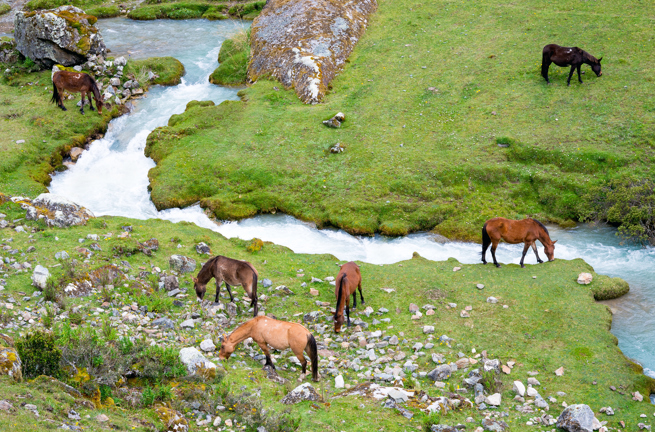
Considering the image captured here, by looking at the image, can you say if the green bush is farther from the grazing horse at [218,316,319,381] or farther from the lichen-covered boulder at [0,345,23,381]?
the grazing horse at [218,316,319,381]

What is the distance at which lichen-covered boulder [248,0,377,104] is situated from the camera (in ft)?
94.2

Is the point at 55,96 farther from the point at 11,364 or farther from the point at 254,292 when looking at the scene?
the point at 11,364

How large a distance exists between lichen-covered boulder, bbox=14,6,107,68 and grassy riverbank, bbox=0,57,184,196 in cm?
109

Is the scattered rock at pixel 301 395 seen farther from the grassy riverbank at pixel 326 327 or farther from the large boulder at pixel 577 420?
the large boulder at pixel 577 420

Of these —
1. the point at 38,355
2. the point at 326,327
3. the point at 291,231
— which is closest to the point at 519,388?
the point at 326,327

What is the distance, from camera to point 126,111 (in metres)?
28.2

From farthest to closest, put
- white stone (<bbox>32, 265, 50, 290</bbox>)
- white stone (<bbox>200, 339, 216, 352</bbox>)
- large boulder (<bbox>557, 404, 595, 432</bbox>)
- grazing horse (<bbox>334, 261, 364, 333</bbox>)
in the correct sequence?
1. grazing horse (<bbox>334, 261, 364, 333</bbox>)
2. white stone (<bbox>32, 265, 50, 290</bbox>)
3. white stone (<bbox>200, 339, 216, 352</bbox>)
4. large boulder (<bbox>557, 404, 595, 432</bbox>)

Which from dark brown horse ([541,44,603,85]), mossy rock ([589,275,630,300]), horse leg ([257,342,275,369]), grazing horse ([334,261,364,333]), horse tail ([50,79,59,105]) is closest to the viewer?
horse leg ([257,342,275,369])

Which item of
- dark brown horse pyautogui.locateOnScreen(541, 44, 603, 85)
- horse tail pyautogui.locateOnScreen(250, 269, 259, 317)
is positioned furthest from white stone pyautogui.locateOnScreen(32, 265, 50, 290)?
dark brown horse pyautogui.locateOnScreen(541, 44, 603, 85)

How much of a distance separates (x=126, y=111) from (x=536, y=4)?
89.4 ft

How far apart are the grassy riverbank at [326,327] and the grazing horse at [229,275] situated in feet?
1.67

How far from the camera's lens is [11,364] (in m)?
8.39

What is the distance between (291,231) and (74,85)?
49.7 ft

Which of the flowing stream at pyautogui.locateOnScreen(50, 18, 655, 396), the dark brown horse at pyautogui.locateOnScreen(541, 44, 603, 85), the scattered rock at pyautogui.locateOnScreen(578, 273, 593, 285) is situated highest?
the dark brown horse at pyautogui.locateOnScreen(541, 44, 603, 85)
